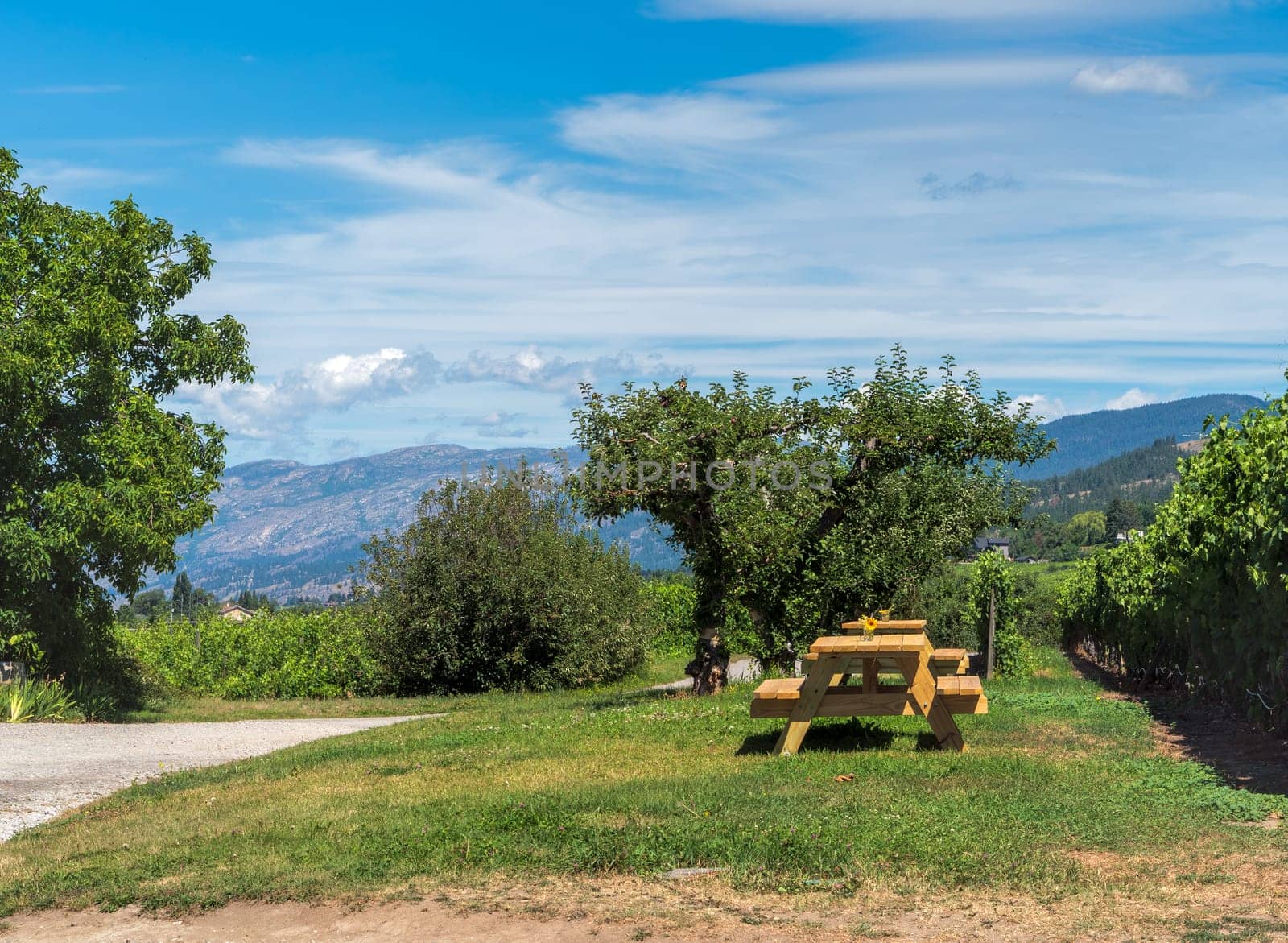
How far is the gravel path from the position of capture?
10273 mm

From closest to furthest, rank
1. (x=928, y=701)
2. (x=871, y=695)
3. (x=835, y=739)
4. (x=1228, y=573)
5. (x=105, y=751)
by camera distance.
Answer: (x=928, y=701) < (x=871, y=695) < (x=835, y=739) < (x=1228, y=573) < (x=105, y=751)

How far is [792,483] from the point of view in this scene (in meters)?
16.4

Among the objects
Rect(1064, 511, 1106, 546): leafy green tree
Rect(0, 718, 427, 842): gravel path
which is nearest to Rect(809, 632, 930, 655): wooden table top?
Rect(0, 718, 427, 842): gravel path

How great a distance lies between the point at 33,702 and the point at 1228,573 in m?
15.4

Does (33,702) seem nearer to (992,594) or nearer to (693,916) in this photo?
(693,916)

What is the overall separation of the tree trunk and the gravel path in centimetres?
458

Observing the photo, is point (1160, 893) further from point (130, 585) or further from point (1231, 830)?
point (130, 585)

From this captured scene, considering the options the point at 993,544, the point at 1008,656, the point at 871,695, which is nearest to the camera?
the point at 871,695

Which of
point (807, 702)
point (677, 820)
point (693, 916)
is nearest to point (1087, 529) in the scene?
point (807, 702)

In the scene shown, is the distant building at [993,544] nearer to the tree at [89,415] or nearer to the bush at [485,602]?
the bush at [485,602]

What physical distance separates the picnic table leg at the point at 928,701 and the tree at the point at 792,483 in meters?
5.93

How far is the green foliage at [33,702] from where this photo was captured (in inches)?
655

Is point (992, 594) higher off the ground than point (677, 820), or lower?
lower

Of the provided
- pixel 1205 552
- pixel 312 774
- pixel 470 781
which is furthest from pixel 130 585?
pixel 1205 552
